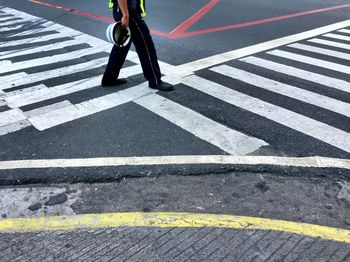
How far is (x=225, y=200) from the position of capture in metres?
3.79

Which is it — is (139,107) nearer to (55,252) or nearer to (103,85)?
(103,85)

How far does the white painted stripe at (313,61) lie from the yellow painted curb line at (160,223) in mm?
4666

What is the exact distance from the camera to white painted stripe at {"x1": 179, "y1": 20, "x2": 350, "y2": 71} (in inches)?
302

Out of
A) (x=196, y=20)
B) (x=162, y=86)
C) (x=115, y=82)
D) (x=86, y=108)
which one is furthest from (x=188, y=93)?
(x=196, y=20)

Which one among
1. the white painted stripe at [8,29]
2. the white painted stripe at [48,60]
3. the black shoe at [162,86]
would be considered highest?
the white painted stripe at [8,29]

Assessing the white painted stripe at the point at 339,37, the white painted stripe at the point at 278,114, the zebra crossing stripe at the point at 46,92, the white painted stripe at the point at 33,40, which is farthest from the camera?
the white painted stripe at the point at 33,40

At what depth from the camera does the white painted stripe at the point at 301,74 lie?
6.71 metres

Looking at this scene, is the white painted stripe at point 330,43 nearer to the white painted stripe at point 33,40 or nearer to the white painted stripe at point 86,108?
the white painted stripe at point 86,108

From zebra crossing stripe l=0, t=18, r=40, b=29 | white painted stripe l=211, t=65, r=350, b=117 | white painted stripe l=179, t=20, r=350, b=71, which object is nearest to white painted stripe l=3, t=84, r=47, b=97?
white painted stripe l=179, t=20, r=350, b=71

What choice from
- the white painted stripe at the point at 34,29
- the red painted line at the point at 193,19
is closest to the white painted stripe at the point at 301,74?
the red painted line at the point at 193,19

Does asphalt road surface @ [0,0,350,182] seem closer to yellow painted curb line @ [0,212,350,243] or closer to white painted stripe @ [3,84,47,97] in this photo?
white painted stripe @ [3,84,47,97]

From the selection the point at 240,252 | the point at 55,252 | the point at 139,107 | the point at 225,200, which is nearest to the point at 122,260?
the point at 55,252

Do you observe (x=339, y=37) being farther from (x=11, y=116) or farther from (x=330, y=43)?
(x=11, y=116)

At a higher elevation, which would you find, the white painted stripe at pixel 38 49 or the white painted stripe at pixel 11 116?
the white painted stripe at pixel 38 49
